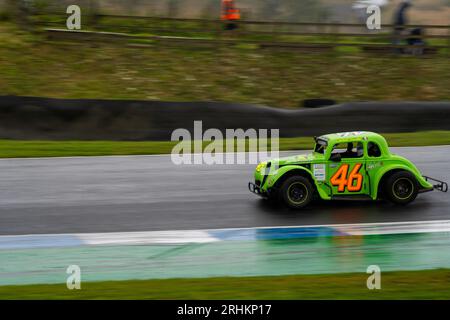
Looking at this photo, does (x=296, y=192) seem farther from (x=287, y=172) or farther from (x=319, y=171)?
(x=319, y=171)

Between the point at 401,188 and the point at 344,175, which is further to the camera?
the point at 401,188

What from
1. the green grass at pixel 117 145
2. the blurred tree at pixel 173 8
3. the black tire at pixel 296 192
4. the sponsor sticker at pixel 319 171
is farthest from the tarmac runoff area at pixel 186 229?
the blurred tree at pixel 173 8

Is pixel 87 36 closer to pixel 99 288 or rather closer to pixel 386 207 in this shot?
pixel 386 207

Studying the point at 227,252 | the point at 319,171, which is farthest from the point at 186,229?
the point at 319,171

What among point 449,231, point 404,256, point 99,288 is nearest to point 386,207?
point 449,231

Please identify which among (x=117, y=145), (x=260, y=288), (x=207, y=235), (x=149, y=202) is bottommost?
(x=260, y=288)

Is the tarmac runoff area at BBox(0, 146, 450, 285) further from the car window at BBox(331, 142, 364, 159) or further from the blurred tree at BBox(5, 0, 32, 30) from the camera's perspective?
the blurred tree at BBox(5, 0, 32, 30)

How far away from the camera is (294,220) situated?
37.2ft

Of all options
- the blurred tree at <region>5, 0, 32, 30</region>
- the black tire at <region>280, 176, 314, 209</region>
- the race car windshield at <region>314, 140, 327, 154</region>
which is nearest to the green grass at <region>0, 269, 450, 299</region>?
the black tire at <region>280, 176, 314, 209</region>

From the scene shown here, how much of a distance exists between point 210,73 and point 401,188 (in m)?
14.2

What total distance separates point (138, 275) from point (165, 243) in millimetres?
1465

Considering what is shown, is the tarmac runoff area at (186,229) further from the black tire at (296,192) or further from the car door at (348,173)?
the car door at (348,173)

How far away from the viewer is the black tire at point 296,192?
38.4ft

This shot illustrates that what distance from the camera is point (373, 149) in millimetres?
11914
